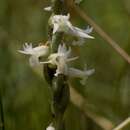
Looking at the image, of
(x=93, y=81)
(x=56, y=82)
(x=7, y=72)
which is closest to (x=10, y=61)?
(x=7, y=72)

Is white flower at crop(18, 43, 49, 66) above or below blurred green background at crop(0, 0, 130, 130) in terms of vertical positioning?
above

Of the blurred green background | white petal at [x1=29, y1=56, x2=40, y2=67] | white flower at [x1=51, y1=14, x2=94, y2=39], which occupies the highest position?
white flower at [x1=51, y1=14, x2=94, y2=39]

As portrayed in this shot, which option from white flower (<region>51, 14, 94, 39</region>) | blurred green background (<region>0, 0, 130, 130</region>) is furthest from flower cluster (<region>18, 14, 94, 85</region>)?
blurred green background (<region>0, 0, 130, 130</region>)

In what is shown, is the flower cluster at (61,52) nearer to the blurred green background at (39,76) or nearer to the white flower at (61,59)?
the white flower at (61,59)

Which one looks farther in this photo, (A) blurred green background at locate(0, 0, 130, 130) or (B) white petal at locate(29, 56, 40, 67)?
(A) blurred green background at locate(0, 0, 130, 130)

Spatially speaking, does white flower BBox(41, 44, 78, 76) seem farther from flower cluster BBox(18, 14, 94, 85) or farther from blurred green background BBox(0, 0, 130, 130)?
blurred green background BBox(0, 0, 130, 130)

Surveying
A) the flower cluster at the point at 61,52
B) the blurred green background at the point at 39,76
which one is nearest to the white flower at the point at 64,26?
the flower cluster at the point at 61,52

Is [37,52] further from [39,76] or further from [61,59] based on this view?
[39,76]
